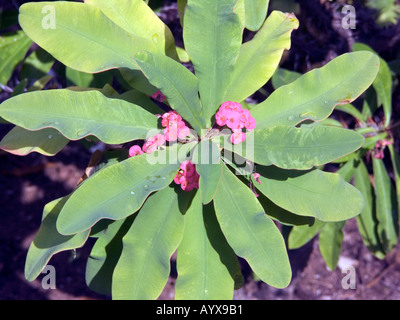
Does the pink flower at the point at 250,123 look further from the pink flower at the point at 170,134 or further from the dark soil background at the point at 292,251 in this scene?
the dark soil background at the point at 292,251

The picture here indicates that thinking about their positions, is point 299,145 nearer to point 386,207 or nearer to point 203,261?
point 203,261

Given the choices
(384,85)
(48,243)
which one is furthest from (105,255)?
(384,85)

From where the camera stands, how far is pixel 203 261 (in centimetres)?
174

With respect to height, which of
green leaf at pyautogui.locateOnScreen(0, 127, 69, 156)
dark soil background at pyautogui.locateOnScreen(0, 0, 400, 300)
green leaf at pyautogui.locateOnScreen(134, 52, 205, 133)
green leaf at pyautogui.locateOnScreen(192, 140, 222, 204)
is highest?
green leaf at pyautogui.locateOnScreen(134, 52, 205, 133)

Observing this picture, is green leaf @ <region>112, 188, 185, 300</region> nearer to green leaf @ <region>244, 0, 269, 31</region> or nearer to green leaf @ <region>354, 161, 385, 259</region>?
green leaf @ <region>244, 0, 269, 31</region>

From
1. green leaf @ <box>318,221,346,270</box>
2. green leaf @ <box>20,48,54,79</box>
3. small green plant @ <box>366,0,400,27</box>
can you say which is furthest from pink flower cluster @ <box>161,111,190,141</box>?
small green plant @ <box>366,0,400,27</box>

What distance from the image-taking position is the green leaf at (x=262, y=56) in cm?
172

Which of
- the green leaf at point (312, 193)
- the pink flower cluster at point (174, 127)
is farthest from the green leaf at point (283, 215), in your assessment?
the pink flower cluster at point (174, 127)

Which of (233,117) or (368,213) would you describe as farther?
(368,213)

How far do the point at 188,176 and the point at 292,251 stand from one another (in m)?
2.07

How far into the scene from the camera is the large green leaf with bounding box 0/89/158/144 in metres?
1.51

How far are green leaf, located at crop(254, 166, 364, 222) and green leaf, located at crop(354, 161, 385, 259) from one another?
0.92 m

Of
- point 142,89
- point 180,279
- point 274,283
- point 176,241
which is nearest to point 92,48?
point 142,89

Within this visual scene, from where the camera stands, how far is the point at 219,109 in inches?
65.7
